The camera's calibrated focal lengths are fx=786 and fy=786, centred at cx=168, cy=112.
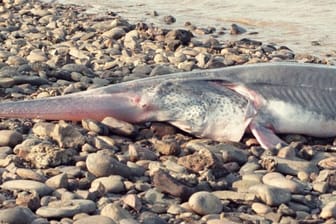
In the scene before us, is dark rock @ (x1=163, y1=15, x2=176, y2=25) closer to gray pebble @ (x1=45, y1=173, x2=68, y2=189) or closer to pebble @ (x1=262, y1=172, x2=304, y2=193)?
pebble @ (x1=262, y1=172, x2=304, y2=193)

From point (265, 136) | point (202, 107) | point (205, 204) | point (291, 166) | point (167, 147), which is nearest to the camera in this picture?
point (205, 204)

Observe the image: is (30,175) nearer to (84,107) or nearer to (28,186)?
(28,186)

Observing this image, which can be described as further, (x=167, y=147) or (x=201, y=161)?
(x=167, y=147)

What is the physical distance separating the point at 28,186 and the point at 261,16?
1200 centimetres

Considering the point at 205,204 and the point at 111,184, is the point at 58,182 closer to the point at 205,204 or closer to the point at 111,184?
the point at 111,184

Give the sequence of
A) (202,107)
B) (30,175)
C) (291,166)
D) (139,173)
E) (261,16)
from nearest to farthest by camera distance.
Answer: (30,175) → (139,173) → (291,166) → (202,107) → (261,16)

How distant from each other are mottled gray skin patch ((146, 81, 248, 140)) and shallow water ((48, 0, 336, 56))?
19.3ft

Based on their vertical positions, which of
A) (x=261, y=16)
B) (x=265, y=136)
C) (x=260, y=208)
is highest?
(x=260, y=208)

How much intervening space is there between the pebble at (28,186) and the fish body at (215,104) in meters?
1.62

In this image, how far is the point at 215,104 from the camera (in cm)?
627

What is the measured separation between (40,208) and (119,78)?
14.7 feet

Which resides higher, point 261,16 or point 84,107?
point 84,107

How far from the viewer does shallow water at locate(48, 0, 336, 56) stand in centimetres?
1341

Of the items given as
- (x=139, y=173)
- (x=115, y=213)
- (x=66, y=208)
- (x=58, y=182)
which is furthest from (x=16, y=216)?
(x=139, y=173)
